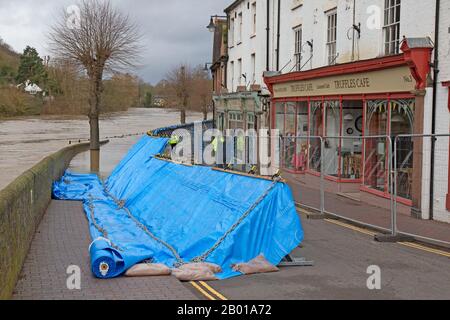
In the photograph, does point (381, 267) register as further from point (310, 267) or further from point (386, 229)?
point (386, 229)

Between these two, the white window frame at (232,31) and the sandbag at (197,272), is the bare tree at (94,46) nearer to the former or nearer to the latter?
the white window frame at (232,31)

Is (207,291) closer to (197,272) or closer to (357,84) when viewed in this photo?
(197,272)

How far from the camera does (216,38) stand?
41.9m

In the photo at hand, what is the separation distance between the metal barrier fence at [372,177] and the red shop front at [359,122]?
0.03 meters

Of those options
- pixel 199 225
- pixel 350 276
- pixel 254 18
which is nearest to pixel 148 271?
pixel 199 225

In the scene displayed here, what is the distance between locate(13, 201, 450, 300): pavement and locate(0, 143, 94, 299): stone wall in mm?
261

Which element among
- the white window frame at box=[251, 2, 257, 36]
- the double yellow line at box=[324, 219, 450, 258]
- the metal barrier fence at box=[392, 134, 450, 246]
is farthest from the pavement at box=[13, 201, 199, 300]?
the white window frame at box=[251, 2, 257, 36]

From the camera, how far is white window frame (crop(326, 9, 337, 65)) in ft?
63.6

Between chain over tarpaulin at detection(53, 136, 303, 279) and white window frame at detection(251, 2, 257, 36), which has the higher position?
white window frame at detection(251, 2, 257, 36)

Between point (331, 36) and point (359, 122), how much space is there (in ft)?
10.6

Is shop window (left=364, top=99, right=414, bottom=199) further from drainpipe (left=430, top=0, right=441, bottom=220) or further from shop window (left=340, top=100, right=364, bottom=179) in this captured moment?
shop window (left=340, top=100, right=364, bottom=179)

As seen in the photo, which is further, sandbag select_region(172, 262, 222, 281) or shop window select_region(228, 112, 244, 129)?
shop window select_region(228, 112, 244, 129)

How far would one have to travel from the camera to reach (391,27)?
15.6 meters
